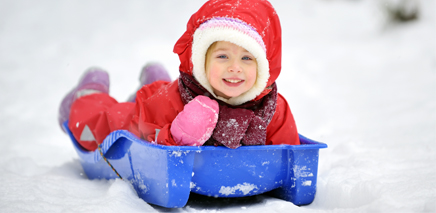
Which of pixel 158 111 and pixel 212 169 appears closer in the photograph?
pixel 212 169

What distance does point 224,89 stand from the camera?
1.60 metres

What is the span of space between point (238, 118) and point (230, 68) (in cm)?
20

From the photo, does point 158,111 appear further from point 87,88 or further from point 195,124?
point 87,88

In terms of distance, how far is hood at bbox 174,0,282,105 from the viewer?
1.52 metres

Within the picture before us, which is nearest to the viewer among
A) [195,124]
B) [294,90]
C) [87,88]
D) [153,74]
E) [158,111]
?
[195,124]

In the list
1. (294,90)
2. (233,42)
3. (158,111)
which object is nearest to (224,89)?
(233,42)

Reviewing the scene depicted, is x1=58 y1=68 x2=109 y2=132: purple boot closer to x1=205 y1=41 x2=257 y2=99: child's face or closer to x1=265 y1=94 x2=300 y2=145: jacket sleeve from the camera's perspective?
x1=205 y1=41 x2=257 y2=99: child's face

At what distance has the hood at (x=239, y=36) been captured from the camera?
1.52m

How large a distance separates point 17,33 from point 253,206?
523 cm

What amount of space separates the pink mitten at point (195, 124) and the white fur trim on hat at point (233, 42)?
19 cm

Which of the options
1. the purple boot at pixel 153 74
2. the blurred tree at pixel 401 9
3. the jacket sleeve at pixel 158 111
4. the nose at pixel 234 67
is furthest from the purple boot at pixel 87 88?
the blurred tree at pixel 401 9

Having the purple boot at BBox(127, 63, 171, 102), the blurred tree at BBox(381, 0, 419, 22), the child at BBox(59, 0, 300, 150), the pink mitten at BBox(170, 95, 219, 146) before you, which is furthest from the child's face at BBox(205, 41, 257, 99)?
the blurred tree at BBox(381, 0, 419, 22)

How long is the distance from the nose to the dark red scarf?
152mm

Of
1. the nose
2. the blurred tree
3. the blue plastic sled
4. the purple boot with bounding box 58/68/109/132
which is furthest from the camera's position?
the blurred tree
